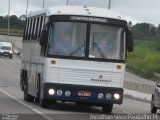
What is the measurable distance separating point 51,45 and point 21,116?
338 centimetres

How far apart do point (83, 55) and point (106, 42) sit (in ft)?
2.81

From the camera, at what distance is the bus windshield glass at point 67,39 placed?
811 inches

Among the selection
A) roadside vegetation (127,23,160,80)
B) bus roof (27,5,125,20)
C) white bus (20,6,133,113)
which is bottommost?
roadside vegetation (127,23,160,80)

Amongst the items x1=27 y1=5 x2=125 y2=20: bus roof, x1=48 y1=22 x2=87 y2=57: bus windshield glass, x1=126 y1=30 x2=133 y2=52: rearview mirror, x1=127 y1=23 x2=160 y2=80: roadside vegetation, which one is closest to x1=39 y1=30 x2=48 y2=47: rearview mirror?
x1=48 y1=22 x2=87 y2=57: bus windshield glass

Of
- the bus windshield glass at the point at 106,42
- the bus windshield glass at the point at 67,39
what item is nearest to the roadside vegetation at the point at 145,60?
the bus windshield glass at the point at 106,42

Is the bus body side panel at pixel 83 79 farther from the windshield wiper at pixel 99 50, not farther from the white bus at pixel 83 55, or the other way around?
the windshield wiper at pixel 99 50

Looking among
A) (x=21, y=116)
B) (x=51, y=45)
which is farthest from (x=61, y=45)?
(x=21, y=116)

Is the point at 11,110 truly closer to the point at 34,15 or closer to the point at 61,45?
the point at 61,45

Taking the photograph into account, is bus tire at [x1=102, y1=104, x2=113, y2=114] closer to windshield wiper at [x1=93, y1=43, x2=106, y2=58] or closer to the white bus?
the white bus

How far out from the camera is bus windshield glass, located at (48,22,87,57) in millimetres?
20609

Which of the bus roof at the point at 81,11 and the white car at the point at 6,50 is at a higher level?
the bus roof at the point at 81,11

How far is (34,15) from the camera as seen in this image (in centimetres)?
2480

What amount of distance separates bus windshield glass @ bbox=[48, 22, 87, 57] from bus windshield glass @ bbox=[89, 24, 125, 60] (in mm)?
317

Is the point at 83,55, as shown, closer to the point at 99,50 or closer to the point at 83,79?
the point at 99,50
